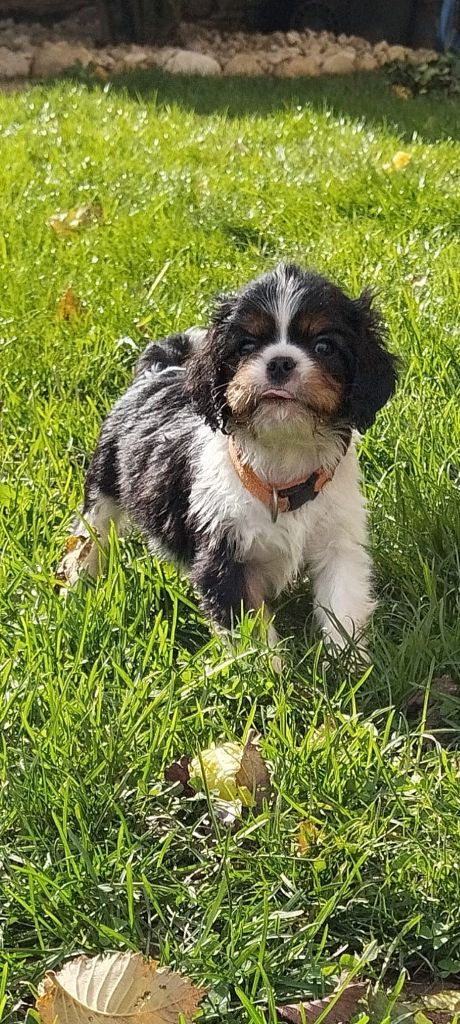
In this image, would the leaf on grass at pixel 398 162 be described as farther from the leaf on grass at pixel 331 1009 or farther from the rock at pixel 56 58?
the rock at pixel 56 58

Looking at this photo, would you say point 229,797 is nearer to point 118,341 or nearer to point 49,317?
point 118,341

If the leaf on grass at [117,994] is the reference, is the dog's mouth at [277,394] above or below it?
above

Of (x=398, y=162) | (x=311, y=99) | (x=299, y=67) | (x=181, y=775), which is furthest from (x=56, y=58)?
(x=181, y=775)

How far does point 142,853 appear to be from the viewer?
6.18ft

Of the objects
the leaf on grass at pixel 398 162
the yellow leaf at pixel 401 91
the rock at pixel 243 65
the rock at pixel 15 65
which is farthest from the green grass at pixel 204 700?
the rock at pixel 243 65

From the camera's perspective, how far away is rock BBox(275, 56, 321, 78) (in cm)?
1103

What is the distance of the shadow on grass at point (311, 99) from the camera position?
717cm

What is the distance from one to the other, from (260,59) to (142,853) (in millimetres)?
11060

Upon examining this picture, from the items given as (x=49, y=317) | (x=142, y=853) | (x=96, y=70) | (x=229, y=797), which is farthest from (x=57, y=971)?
(x=96, y=70)

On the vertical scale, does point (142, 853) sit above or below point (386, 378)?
below

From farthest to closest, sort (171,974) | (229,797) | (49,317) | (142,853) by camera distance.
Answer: (49,317), (229,797), (142,853), (171,974)

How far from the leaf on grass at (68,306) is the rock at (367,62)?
8.18m

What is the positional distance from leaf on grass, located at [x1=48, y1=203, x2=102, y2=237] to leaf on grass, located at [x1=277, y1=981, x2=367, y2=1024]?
4.15 metres

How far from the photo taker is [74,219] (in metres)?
5.28
